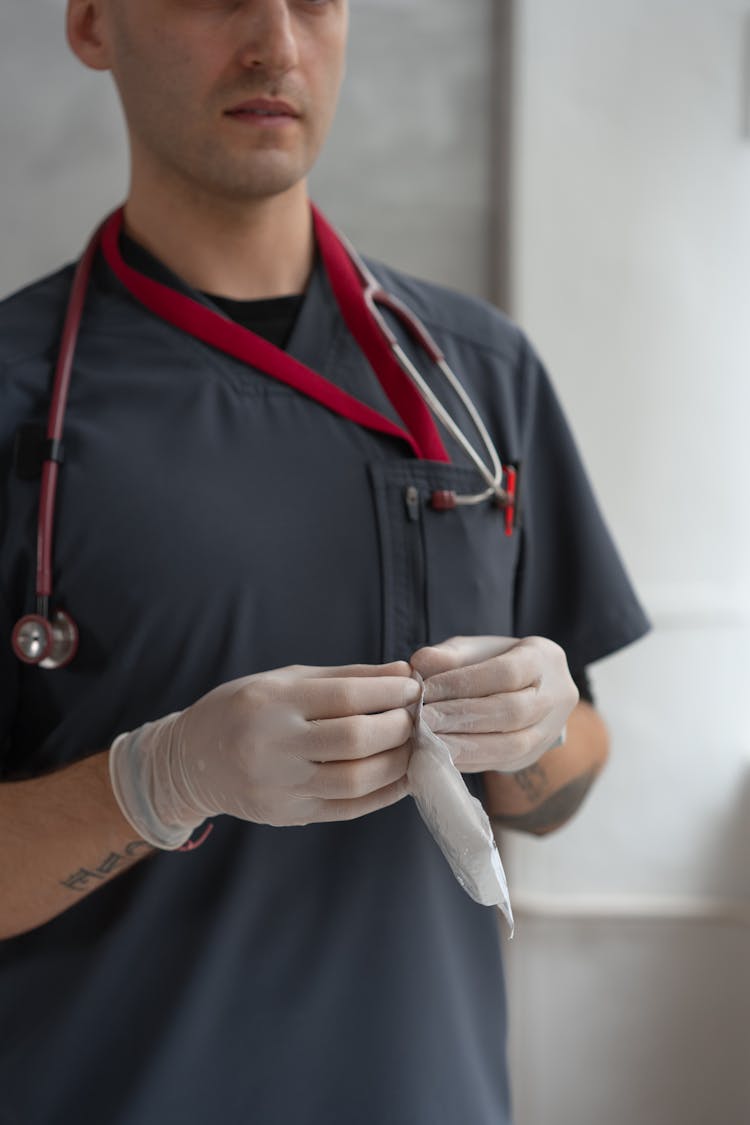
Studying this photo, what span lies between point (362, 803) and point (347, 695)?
0.28ft

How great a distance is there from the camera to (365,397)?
3.19 feet

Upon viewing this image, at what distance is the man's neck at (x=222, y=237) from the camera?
0.96m

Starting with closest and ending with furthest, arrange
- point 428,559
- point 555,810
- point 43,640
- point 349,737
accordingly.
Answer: point 349,737, point 43,640, point 428,559, point 555,810

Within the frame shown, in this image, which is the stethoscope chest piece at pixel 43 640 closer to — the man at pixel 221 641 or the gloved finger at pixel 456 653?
the man at pixel 221 641

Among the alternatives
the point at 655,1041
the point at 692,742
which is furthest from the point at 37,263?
the point at 655,1041

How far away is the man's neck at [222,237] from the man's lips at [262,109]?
8 centimetres

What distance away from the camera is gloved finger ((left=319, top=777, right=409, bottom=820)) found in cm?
75

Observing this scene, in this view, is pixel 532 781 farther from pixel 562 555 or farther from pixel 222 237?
pixel 222 237

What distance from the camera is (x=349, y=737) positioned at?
713 mm

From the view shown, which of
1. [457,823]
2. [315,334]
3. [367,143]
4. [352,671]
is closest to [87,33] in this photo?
[315,334]

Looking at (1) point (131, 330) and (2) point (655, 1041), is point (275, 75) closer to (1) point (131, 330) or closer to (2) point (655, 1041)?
(1) point (131, 330)

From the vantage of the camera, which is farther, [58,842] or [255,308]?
[255,308]

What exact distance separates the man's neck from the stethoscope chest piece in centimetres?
32

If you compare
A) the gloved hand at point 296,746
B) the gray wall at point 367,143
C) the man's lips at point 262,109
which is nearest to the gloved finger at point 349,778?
the gloved hand at point 296,746
